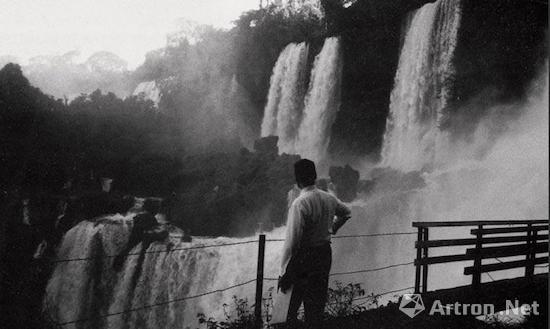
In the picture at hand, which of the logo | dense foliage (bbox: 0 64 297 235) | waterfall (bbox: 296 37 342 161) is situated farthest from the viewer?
waterfall (bbox: 296 37 342 161)

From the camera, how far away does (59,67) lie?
76.6 metres

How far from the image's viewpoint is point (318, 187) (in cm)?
1762

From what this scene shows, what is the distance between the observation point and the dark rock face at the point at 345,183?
19.1 m

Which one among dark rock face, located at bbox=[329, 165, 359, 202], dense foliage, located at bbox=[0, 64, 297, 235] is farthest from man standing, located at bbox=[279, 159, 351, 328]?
dark rock face, located at bbox=[329, 165, 359, 202]

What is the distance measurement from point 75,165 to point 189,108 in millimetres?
14837

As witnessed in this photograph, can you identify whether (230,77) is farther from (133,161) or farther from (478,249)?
(478,249)

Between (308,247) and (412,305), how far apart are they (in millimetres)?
2188

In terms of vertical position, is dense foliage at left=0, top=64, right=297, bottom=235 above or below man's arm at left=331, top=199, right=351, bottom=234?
above

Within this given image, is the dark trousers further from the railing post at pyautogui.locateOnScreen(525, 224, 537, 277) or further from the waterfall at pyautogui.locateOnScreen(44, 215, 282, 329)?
the waterfall at pyautogui.locateOnScreen(44, 215, 282, 329)

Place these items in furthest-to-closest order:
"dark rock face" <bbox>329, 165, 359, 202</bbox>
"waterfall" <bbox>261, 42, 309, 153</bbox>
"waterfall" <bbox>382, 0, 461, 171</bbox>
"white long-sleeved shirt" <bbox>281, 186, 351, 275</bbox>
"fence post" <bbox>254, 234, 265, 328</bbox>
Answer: "waterfall" <bbox>261, 42, 309, 153</bbox>, "waterfall" <bbox>382, 0, 461, 171</bbox>, "dark rock face" <bbox>329, 165, 359, 202</bbox>, "fence post" <bbox>254, 234, 265, 328</bbox>, "white long-sleeved shirt" <bbox>281, 186, 351, 275</bbox>

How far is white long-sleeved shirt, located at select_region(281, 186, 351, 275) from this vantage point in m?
3.40

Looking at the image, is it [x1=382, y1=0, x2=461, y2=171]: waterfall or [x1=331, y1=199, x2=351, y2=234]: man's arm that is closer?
[x1=331, y1=199, x2=351, y2=234]: man's arm

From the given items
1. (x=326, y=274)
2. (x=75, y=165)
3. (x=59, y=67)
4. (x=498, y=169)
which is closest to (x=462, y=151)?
(x=498, y=169)

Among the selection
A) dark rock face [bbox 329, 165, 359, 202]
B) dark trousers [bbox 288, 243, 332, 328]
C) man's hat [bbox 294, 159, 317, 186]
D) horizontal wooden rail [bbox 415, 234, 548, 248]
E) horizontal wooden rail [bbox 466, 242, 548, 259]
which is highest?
dark rock face [bbox 329, 165, 359, 202]
